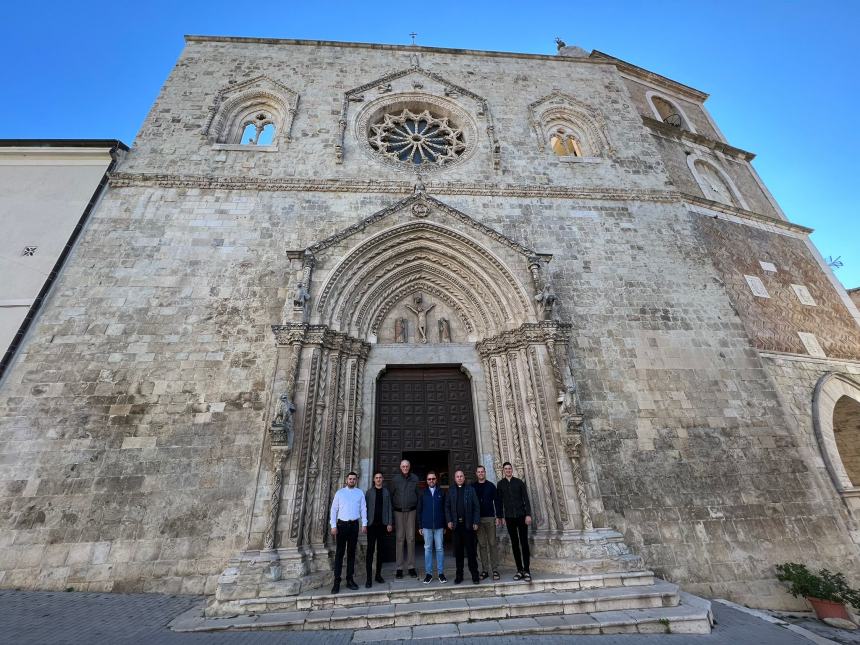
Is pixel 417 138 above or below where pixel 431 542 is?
above

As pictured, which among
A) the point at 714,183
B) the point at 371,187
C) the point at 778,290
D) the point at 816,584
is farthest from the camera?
the point at 714,183

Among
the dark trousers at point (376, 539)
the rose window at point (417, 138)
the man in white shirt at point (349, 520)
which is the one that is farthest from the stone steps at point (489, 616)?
the rose window at point (417, 138)

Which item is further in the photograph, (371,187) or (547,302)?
(371,187)

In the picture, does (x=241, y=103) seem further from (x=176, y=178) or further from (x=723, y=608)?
(x=723, y=608)

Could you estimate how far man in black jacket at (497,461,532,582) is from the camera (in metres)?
5.14

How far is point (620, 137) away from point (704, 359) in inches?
278

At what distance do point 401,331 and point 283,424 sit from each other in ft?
10.3

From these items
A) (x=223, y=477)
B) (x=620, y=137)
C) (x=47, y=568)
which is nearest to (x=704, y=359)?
(x=620, y=137)

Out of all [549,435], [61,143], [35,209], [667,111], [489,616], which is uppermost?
[667,111]

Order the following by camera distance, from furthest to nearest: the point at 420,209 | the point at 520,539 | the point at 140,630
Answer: the point at 420,209 < the point at 520,539 < the point at 140,630

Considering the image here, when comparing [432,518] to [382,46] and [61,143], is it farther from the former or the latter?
[382,46]

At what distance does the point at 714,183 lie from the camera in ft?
40.6

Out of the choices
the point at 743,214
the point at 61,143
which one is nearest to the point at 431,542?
the point at 61,143

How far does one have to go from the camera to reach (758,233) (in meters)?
10.8
